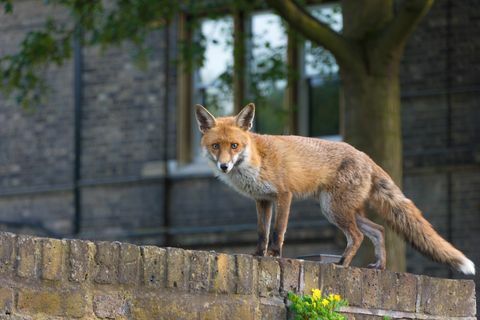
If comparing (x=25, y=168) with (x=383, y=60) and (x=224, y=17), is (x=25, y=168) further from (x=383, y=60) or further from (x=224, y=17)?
(x=383, y=60)

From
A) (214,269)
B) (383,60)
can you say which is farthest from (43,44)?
(214,269)

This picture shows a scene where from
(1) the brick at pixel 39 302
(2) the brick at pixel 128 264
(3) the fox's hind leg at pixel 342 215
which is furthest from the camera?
(3) the fox's hind leg at pixel 342 215

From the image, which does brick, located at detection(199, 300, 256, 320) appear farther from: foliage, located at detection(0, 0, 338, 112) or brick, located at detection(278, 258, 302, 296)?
foliage, located at detection(0, 0, 338, 112)

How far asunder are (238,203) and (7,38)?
229 inches

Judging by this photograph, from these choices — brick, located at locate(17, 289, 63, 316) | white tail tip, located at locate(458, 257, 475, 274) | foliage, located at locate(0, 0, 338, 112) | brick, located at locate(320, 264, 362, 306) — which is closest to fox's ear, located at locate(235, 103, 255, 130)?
brick, located at locate(320, 264, 362, 306)

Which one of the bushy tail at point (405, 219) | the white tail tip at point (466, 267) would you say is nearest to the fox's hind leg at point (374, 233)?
the bushy tail at point (405, 219)

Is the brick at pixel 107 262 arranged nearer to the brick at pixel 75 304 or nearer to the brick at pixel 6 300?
the brick at pixel 75 304

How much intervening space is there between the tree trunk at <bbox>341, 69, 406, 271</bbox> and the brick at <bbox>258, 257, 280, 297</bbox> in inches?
281

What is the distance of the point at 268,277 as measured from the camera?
27.0ft

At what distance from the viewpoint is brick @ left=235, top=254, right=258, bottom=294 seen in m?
8.04

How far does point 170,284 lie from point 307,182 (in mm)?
2287

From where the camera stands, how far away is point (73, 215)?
23719mm

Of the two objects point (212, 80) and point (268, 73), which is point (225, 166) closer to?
point (268, 73)

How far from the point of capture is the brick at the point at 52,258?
7062mm
